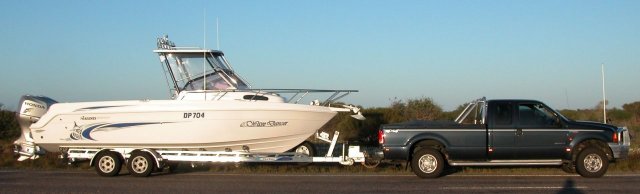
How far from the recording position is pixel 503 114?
624 inches

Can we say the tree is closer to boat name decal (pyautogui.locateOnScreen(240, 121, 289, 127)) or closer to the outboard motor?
the outboard motor

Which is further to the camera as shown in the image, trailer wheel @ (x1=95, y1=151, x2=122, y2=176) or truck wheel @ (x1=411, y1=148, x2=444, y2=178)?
trailer wheel @ (x1=95, y1=151, x2=122, y2=176)

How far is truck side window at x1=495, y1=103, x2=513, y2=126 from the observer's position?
51.7ft

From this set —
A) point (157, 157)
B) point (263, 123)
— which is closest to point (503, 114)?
point (263, 123)

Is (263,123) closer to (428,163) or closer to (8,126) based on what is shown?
(428,163)

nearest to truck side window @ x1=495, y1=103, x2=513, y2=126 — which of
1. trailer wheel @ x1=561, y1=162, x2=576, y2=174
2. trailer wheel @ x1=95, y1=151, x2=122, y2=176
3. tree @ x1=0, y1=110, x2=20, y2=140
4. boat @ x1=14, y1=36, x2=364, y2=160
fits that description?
trailer wheel @ x1=561, y1=162, x2=576, y2=174

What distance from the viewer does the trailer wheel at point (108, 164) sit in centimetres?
1672

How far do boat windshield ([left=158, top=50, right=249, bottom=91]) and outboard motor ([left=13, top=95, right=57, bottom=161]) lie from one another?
3360 mm

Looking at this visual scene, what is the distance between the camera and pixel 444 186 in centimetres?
1374

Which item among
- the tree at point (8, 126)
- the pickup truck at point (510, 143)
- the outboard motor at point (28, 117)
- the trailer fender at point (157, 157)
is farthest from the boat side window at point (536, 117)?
the tree at point (8, 126)

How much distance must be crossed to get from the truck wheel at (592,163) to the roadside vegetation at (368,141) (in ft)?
4.65

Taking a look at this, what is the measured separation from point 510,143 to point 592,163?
1.77 metres

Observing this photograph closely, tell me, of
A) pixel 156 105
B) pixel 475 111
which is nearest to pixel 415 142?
pixel 475 111

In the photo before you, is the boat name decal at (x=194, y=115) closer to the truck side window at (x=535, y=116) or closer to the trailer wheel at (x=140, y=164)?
the trailer wheel at (x=140, y=164)
